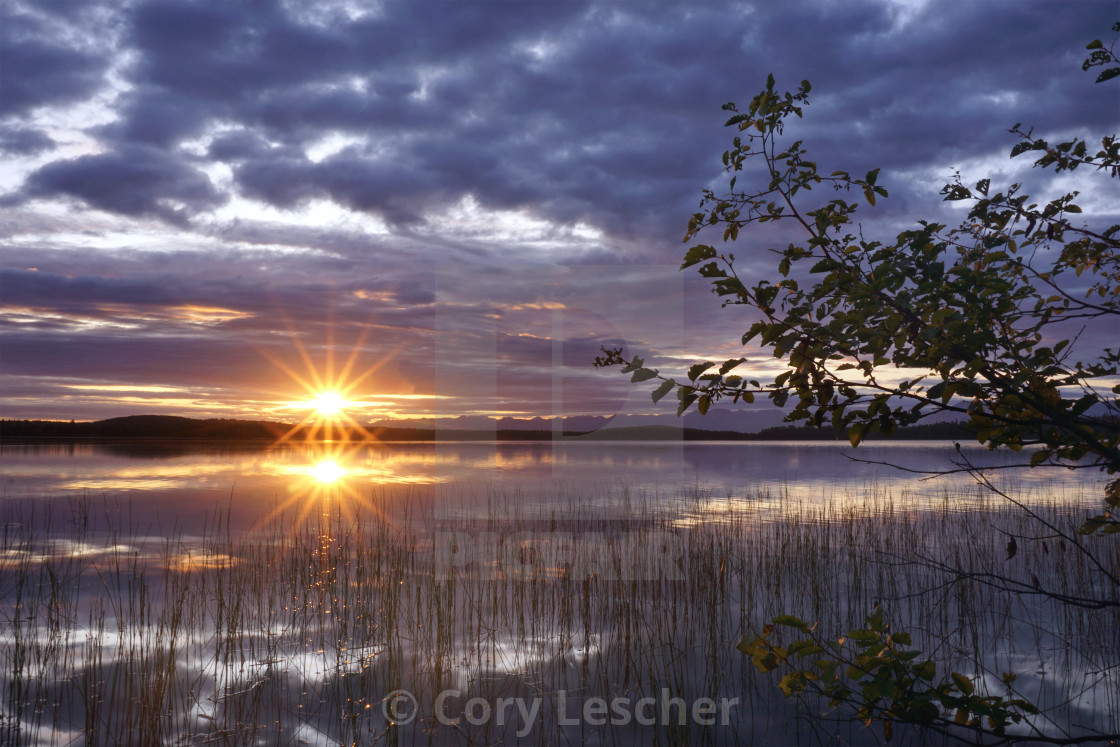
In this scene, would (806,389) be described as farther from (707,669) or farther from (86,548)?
(86,548)

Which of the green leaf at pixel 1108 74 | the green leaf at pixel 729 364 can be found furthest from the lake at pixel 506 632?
the green leaf at pixel 1108 74

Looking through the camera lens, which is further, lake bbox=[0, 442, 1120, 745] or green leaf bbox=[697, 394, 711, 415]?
lake bbox=[0, 442, 1120, 745]

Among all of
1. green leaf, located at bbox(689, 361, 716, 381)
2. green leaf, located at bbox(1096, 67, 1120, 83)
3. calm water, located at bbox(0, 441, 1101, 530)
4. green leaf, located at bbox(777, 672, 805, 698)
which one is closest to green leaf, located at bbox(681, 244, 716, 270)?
green leaf, located at bbox(689, 361, 716, 381)

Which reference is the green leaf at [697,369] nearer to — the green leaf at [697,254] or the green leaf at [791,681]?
the green leaf at [697,254]

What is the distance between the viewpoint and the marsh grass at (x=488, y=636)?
4539mm

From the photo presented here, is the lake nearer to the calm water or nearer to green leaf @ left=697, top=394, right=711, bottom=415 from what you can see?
green leaf @ left=697, top=394, right=711, bottom=415

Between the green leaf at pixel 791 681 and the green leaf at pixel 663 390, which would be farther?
the green leaf at pixel 663 390

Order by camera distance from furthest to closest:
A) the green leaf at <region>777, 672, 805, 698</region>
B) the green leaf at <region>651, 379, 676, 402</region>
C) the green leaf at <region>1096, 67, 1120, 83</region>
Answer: the green leaf at <region>1096, 67, 1120, 83</region>
the green leaf at <region>651, 379, 676, 402</region>
the green leaf at <region>777, 672, 805, 698</region>

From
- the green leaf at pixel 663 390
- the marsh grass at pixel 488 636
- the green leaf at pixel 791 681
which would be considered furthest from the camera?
the marsh grass at pixel 488 636

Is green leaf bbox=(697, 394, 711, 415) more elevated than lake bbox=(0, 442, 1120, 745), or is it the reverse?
green leaf bbox=(697, 394, 711, 415)

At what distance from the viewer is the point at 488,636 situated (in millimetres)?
6156

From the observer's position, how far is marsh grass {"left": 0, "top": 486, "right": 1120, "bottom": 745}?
454 cm

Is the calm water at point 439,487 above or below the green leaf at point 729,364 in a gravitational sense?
below

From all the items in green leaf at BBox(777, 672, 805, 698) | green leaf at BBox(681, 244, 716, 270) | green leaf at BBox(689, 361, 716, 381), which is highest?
green leaf at BBox(681, 244, 716, 270)
